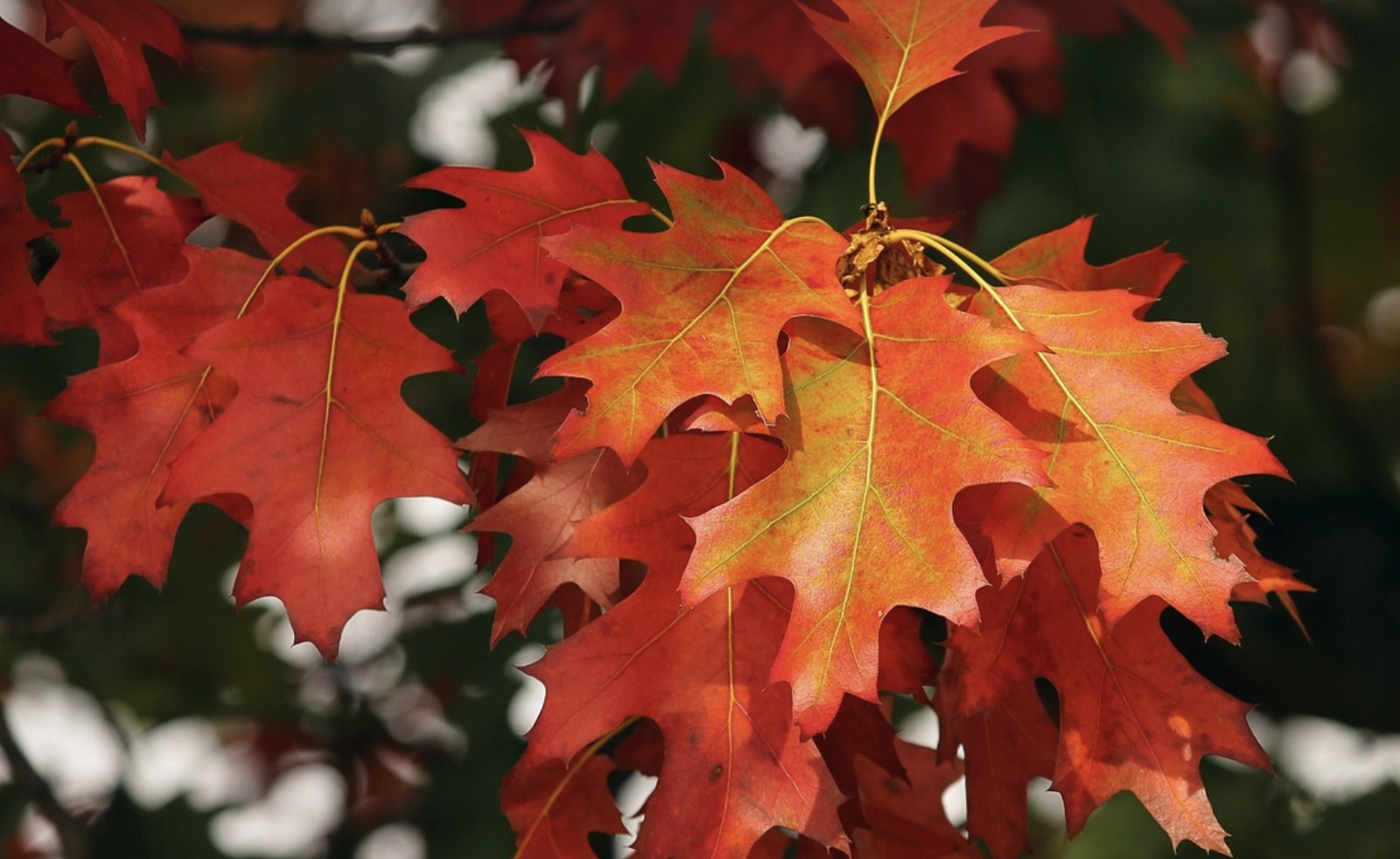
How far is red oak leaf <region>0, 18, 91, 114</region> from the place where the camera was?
48.4 inches

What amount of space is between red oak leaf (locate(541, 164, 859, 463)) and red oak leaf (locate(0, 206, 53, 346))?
57 centimetres

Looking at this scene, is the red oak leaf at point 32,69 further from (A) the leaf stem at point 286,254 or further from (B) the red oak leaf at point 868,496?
(B) the red oak leaf at point 868,496

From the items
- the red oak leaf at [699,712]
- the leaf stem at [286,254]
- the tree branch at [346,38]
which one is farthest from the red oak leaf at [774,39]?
the red oak leaf at [699,712]

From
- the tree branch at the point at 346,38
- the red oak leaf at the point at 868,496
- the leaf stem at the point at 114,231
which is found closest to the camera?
the red oak leaf at the point at 868,496

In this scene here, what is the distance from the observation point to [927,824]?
131 cm

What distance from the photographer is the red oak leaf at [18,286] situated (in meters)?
1.27

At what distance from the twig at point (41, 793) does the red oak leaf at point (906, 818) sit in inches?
39.9

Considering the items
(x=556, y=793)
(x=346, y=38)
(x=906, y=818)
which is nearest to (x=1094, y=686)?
(x=906, y=818)

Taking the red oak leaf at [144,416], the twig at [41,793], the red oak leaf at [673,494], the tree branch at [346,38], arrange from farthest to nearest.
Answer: the tree branch at [346,38], the twig at [41,793], the red oak leaf at [144,416], the red oak leaf at [673,494]

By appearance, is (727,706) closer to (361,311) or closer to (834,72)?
(361,311)

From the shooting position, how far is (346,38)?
82.2 inches

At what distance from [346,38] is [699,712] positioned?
141 cm

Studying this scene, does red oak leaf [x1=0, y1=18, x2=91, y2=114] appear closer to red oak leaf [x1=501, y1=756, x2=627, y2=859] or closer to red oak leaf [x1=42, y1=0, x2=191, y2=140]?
red oak leaf [x1=42, y1=0, x2=191, y2=140]

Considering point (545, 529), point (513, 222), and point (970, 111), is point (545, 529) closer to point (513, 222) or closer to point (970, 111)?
point (513, 222)
